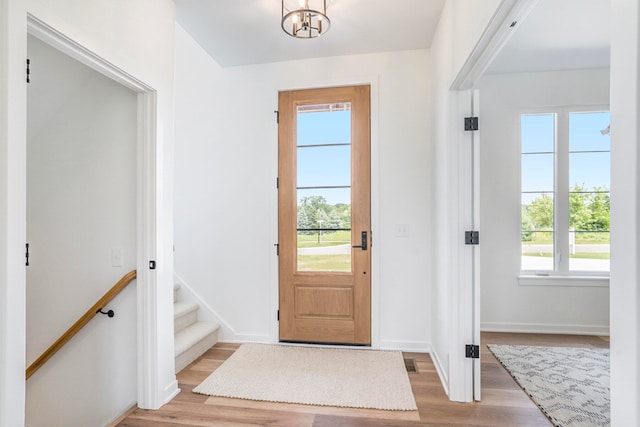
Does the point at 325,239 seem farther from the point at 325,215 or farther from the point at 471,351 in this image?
the point at 471,351

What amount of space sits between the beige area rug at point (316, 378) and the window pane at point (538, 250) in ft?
6.22

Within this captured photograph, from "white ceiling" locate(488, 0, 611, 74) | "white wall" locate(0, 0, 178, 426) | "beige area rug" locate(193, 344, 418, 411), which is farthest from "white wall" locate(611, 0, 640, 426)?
"white ceiling" locate(488, 0, 611, 74)

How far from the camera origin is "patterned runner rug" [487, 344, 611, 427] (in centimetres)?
209

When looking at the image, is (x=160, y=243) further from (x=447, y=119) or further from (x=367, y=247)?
(x=447, y=119)

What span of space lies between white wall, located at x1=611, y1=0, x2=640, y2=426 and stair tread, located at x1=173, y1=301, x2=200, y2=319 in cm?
301

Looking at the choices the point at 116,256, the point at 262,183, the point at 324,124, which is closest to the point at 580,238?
the point at 324,124

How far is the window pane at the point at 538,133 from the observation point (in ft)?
12.0

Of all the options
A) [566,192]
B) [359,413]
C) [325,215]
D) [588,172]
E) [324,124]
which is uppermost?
[324,124]

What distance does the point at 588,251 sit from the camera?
3.61 meters

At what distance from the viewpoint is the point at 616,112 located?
82 cm

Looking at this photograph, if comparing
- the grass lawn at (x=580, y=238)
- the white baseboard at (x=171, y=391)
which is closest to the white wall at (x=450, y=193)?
the grass lawn at (x=580, y=238)

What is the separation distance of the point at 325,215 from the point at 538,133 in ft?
8.36

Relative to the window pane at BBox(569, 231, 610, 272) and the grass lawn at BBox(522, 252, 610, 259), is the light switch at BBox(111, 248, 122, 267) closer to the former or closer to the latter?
the grass lawn at BBox(522, 252, 610, 259)

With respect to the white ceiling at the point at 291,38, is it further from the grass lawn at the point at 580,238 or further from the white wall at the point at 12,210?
the grass lawn at the point at 580,238
